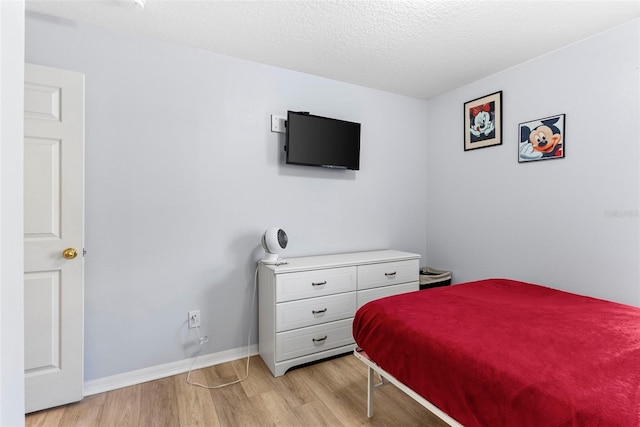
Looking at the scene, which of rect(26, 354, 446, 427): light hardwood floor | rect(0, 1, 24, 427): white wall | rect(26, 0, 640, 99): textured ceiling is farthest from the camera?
rect(26, 0, 640, 99): textured ceiling

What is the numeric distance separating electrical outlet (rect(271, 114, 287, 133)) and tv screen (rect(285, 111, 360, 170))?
101 mm

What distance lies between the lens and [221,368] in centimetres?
239

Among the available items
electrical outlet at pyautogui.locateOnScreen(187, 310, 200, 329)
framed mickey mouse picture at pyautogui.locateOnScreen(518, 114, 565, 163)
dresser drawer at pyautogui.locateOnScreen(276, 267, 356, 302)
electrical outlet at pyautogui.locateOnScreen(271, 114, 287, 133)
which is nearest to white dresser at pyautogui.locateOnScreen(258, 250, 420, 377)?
dresser drawer at pyautogui.locateOnScreen(276, 267, 356, 302)

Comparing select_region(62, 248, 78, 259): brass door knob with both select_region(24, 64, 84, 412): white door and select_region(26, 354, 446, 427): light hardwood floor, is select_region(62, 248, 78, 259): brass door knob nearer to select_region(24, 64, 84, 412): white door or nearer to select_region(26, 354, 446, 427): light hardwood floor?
select_region(24, 64, 84, 412): white door

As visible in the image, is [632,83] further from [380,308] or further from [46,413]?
[46,413]

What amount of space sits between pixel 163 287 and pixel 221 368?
2.52 feet

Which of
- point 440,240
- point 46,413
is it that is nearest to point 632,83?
point 440,240

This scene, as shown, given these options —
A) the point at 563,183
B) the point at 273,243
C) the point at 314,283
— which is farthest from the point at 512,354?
the point at 563,183

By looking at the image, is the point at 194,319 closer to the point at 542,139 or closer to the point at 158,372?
the point at 158,372

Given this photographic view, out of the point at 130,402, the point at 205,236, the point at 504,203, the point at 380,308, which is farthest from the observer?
the point at 504,203

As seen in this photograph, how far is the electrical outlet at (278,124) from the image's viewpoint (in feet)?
8.71

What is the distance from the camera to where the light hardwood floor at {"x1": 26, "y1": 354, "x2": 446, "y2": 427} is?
1771 millimetres

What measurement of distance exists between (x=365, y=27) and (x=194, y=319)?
2453mm

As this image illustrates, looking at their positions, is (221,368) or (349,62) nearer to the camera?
(221,368)
